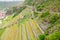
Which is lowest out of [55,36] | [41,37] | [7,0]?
[7,0]

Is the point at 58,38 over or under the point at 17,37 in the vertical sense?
over

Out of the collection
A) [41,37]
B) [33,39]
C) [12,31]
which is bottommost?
[12,31]

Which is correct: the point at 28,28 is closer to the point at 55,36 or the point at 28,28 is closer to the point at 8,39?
the point at 8,39

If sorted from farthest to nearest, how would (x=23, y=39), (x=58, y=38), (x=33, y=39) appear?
(x=23, y=39) < (x=33, y=39) < (x=58, y=38)

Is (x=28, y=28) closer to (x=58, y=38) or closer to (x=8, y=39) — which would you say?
(x=8, y=39)

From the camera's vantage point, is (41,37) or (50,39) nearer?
(50,39)

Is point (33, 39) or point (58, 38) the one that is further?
point (33, 39)

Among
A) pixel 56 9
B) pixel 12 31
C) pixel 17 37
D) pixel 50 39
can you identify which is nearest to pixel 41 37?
pixel 50 39

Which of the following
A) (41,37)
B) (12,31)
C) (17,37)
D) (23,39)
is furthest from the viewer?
(12,31)

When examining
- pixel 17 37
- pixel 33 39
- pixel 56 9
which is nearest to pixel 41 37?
pixel 33 39
